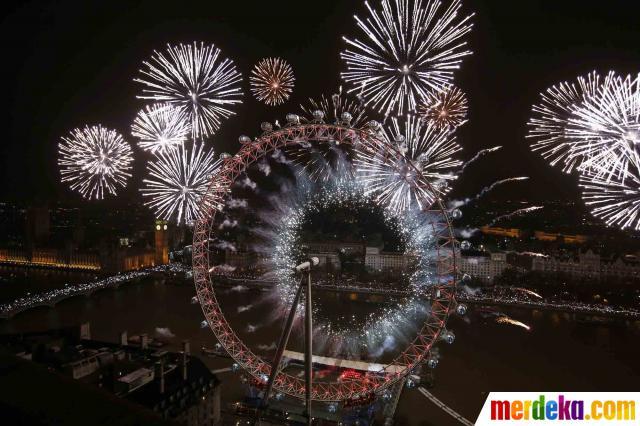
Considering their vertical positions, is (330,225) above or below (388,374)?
above

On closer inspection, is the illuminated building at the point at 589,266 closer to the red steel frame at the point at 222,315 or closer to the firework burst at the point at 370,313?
the firework burst at the point at 370,313

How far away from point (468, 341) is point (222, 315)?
12.4 metres

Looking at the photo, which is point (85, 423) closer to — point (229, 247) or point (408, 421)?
point (408, 421)

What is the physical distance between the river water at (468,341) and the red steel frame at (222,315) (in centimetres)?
271

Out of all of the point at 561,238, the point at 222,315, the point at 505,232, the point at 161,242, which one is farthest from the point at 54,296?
the point at 561,238

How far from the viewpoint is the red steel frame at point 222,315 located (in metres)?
10.2

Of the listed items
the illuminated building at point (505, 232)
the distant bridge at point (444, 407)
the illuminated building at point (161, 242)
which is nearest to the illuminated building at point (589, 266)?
the illuminated building at point (505, 232)

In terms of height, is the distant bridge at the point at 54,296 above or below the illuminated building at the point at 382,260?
below

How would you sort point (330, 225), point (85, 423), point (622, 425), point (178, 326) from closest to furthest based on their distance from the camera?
point (85, 423) → point (622, 425) → point (178, 326) → point (330, 225)

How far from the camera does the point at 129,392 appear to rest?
9773mm

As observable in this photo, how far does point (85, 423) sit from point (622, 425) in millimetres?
7051

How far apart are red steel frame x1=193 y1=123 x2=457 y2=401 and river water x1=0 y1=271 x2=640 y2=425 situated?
2.71 m

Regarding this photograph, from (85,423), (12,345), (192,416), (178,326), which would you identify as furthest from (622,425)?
(178,326)

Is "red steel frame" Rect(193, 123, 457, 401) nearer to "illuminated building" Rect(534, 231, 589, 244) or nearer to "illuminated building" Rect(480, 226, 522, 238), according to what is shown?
"illuminated building" Rect(534, 231, 589, 244)
